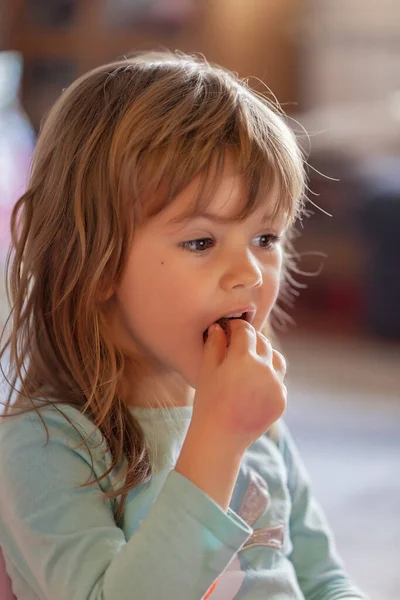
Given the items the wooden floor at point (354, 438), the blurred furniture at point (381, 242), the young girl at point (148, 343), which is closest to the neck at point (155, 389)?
the young girl at point (148, 343)

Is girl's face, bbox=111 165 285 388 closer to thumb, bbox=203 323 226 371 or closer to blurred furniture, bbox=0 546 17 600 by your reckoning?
thumb, bbox=203 323 226 371

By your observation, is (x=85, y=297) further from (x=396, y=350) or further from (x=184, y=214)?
(x=396, y=350)

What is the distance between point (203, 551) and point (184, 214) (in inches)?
11.9

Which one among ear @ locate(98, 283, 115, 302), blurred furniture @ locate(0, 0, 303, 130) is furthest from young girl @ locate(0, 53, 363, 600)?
blurred furniture @ locate(0, 0, 303, 130)

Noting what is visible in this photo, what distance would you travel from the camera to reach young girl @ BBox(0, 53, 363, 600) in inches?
A: 29.0

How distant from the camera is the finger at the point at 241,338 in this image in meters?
0.79

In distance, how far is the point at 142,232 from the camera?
82 centimetres

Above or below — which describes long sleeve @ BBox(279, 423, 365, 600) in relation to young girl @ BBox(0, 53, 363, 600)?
below

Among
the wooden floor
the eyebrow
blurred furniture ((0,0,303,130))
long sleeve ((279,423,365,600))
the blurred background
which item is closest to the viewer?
the eyebrow

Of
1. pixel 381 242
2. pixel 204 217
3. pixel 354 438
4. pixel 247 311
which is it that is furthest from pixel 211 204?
pixel 381 242

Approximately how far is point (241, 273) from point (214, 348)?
0.08 metres

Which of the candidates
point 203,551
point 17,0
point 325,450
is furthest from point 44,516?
point 17,0

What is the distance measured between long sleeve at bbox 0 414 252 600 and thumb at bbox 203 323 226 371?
0.12m

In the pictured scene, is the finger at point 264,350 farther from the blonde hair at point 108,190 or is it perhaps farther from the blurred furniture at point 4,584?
the blurred furniture at point 4,584
